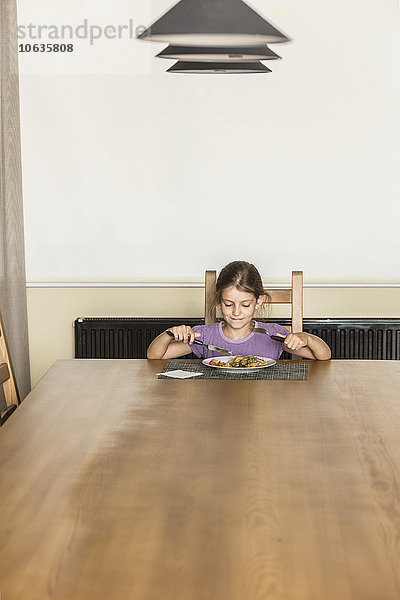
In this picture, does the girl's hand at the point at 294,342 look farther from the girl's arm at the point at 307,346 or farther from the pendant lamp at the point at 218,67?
the pendant lamp at the point at 218,67

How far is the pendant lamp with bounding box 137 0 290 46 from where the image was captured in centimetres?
346

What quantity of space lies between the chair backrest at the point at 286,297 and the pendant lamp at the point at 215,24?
116cm

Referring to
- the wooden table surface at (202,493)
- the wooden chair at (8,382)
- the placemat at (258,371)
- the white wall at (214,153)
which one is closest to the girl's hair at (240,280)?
the placemat at (258,371)

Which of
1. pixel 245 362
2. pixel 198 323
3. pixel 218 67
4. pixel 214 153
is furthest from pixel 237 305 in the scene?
pixel 218 67

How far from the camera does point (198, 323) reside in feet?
12.0

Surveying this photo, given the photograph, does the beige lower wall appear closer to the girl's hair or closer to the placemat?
the girl's hair

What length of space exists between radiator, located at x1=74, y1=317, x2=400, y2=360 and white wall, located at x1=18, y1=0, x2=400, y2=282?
8.9 inches

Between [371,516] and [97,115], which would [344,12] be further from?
Result: [371,516]

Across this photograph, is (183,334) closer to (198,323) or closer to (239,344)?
(239,344)

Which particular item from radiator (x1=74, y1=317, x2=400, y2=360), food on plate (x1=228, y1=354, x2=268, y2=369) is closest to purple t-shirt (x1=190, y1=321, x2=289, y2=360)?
food on plate (x1=228, y1=354, x2=268, y2=369)

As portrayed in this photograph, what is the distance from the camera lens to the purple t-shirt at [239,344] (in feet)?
8.89

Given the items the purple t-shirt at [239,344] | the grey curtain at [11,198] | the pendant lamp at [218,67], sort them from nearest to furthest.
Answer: the purple t-shirt at [239,344] → the pendant lamp at [218,67] → the grey curtain at [11,198]

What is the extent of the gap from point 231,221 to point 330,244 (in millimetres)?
477

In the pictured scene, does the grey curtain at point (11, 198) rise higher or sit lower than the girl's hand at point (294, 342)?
higher
